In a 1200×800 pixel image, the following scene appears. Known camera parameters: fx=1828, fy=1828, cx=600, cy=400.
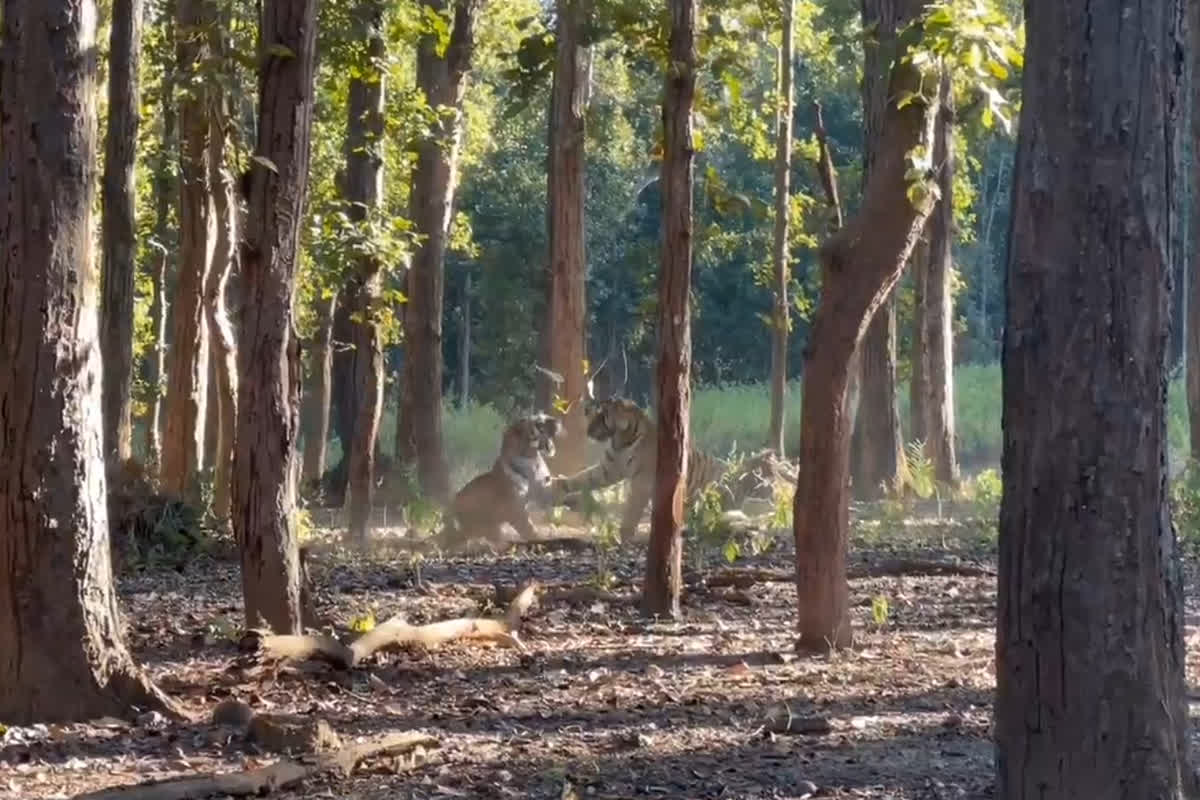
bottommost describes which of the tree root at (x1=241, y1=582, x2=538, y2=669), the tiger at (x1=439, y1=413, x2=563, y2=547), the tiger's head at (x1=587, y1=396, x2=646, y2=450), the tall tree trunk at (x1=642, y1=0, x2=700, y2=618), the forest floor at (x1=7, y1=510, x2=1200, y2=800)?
the forest floor at (x1=7, y1=510, x2=1200, y2=800)

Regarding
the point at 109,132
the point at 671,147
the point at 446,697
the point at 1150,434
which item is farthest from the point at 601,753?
the point at 109,132

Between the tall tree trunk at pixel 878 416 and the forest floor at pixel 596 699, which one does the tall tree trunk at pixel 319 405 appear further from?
the forest floor at pixel 596 699

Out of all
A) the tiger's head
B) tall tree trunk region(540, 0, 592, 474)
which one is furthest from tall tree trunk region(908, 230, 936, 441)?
the tiger's head

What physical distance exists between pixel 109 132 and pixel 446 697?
371 inches

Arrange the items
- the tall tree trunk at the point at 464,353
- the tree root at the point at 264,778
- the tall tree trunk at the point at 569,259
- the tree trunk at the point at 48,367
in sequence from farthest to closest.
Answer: the tall tree trunk at the point at 464,353 < the tall tree trunk at the point at 569,259 < the tree trunk at the point at 48,367 < the tree root at the point at 264,778

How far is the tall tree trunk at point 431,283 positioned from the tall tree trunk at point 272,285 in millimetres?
11611

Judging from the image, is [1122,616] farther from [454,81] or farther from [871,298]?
[454,81]

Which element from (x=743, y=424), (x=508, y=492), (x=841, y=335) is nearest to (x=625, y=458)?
(x=508, y=492)

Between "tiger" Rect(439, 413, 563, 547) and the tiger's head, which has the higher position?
the tiger's head

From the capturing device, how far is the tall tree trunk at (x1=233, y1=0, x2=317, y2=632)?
34.3 feet

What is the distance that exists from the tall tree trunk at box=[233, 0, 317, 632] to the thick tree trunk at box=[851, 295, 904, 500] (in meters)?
14.6

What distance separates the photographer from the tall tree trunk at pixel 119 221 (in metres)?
17.4

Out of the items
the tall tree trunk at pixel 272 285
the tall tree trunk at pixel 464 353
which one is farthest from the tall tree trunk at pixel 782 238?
the tall tree trunk at pixel 272 285

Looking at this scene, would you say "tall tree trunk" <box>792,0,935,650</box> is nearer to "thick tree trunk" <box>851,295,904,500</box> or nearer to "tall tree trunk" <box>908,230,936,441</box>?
"thick tree trunk" <box>851,295,904,500</box>
